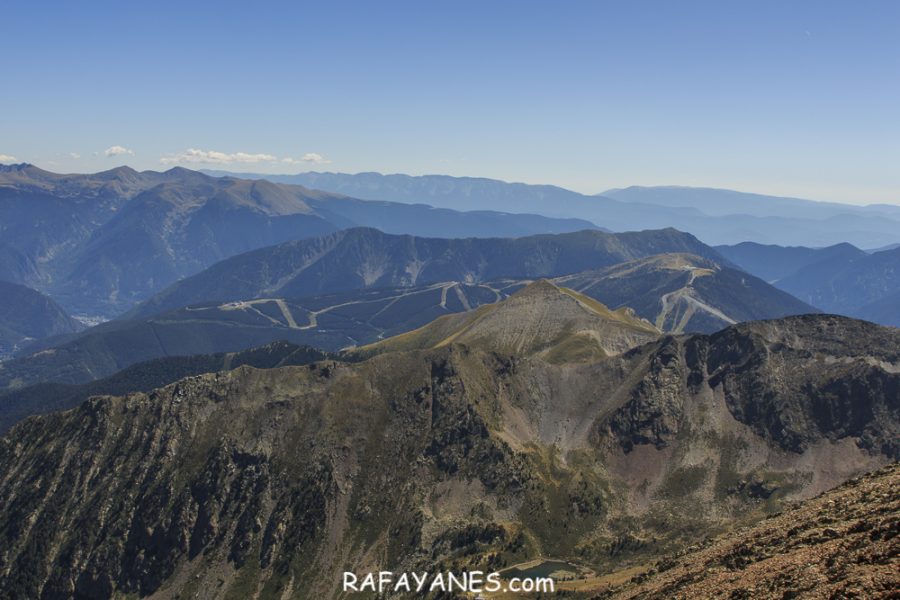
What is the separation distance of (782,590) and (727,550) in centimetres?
4186

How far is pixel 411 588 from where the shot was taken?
198625 mm

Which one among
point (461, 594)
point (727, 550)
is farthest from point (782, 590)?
point (461, 594)

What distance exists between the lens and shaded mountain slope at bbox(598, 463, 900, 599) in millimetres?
69812

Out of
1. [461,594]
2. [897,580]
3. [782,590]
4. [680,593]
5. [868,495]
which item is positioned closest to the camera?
[897,580]

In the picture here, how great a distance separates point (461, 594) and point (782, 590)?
12859 cm

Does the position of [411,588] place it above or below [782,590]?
below

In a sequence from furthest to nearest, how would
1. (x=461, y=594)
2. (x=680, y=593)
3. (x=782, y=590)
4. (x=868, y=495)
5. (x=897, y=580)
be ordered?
(x=461, y=594), (x=868, y=495), (x=680, y=593), (x=782, y=590), (x=897, y=580)

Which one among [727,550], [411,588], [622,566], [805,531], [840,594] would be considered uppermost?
[840,594]

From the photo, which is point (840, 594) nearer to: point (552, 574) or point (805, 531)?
point (805, 531)

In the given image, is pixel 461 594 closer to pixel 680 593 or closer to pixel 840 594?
pixel 680 593

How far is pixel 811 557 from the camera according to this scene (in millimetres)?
82312

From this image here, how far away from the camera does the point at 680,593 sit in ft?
319

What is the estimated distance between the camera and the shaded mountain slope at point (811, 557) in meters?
69.8

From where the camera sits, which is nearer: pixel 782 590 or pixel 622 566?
pixel 782 590
